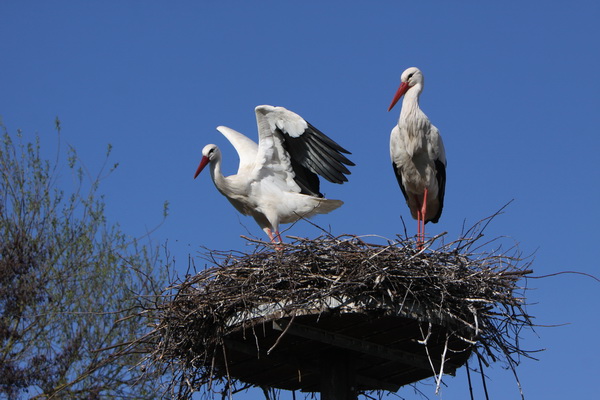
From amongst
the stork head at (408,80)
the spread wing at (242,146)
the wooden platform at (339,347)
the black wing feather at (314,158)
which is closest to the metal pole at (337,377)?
the wooden platform at (339,347)

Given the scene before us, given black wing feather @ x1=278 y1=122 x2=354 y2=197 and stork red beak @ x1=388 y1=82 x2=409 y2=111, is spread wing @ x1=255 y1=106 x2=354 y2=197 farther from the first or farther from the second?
stork red beak @ x1=388 y1=82 x2=409 y2=111

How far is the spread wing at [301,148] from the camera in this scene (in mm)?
8680

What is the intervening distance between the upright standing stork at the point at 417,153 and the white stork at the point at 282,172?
48 centimetres

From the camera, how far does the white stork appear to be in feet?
28.4

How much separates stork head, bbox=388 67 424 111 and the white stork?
2.32 feet

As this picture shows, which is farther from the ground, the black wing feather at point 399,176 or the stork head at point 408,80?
the stork head at point 408,80

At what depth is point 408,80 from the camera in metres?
8.95

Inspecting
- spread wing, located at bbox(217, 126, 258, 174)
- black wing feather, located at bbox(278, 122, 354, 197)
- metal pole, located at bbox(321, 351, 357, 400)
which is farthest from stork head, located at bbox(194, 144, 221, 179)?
metal pole, located at bbox(321, 351, 357, 400)

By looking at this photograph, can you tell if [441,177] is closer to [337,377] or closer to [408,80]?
[408,80]

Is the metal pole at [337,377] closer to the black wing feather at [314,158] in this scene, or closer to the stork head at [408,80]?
the black wing feather at [314,158]

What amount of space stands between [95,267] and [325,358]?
5.37m

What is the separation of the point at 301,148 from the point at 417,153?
0.99m

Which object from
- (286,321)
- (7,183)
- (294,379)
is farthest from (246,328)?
(7,183)

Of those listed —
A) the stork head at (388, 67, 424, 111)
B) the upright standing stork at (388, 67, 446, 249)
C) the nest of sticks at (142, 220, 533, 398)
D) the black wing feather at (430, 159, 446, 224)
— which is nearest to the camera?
the nest of sticks at (142, 220, 533, 398)
